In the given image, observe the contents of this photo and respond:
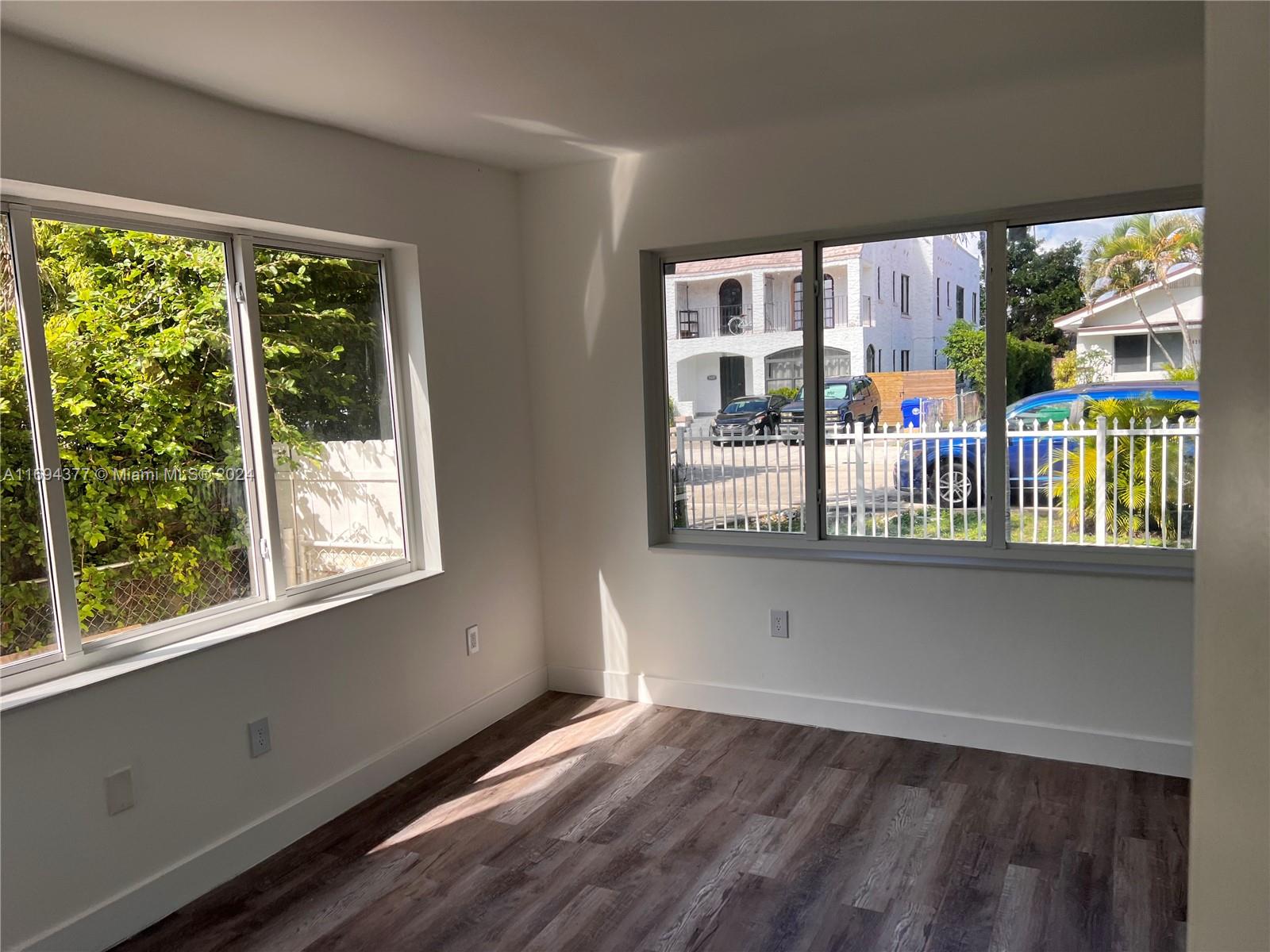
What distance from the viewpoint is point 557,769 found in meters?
3.40

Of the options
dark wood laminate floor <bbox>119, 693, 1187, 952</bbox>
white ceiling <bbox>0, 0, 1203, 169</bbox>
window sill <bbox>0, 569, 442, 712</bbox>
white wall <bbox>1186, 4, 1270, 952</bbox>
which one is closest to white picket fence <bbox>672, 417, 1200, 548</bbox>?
dark wood laminate floor <bbox>119, 693, 1187, 952</bbox>

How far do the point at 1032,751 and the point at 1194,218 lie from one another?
2.00m

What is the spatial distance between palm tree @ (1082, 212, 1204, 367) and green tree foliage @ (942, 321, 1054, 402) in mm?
265

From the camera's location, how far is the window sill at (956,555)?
124 inches

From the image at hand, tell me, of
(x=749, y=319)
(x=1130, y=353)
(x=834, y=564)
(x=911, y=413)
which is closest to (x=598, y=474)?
(x=749, y=319)

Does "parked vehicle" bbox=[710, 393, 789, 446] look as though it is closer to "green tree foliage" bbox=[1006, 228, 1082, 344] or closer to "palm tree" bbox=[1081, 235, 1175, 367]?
"green tree foliage" bbox=[1006, 228, 1082, 344]

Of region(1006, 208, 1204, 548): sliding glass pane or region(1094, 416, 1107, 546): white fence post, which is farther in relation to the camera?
region(1094, 416, 1107, 546): white fence post

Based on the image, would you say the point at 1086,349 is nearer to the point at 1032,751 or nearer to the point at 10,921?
the point at 1032,751

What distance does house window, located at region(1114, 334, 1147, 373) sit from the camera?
10.3ft

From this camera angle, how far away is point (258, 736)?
2.82 meters

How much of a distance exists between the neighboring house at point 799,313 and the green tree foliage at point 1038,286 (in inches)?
5.2

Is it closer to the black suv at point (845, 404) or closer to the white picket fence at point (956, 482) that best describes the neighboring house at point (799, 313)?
the black suv at point (845, 404)

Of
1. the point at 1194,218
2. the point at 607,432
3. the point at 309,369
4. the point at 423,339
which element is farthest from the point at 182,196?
the point at 1194,218

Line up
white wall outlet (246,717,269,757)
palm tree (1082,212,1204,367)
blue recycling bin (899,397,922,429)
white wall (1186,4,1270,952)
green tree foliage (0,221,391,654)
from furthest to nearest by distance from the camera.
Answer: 1. blue recycling bin (899,397,922,429)
2. palm tree (1082,212,1204,367)
3. white wall outlet (246,717,269,757)
4. green tree foliage (0,221,391,654)
5. white wall (1186,4,1270,952)
